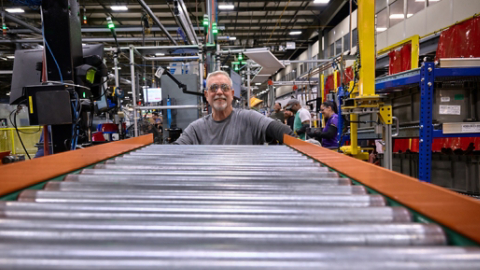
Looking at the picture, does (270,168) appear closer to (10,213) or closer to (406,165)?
(10,213)

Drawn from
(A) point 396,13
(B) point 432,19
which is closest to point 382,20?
(A) point 396,13

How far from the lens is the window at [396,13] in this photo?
693cm

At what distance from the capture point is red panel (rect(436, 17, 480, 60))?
4348mm

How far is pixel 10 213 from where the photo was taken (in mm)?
637

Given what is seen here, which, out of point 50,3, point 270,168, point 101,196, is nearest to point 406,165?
point 270,168

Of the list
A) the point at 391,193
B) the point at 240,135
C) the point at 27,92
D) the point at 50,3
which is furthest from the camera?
the point at 240,135

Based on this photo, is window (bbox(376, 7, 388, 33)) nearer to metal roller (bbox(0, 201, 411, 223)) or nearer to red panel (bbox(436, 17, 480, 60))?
red panel (bbox(436, 17, 480, 60))

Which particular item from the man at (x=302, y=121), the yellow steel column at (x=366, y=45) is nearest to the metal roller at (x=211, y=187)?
the yellow steel column at (x=366, y=45)

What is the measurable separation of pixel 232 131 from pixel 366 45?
179cm

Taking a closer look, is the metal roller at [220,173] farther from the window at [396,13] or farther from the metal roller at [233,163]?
the window at [396,13]

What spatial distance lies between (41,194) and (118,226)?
15.1 inches

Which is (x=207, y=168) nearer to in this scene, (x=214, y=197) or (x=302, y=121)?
(x=214, y=197)

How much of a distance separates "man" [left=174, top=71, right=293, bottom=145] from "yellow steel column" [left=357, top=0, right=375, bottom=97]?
3.89 feet

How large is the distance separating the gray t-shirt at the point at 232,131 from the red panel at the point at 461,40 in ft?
14.9
